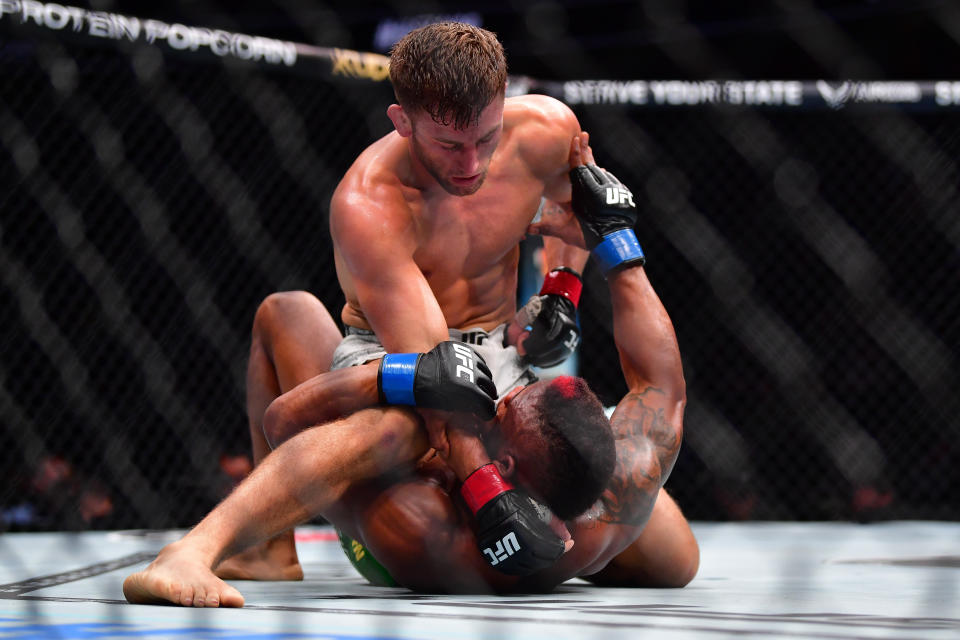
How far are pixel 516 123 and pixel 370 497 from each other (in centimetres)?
77

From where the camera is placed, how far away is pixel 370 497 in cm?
155

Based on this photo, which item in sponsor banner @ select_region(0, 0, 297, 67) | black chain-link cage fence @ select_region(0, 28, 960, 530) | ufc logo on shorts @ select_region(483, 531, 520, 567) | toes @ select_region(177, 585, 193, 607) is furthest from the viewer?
black chain-link cage fence @ select_region(0, 28, 960, 530)

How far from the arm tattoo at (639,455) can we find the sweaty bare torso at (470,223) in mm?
412

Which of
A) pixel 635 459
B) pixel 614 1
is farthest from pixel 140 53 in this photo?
pixel 614 1

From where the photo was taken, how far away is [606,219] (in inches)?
72.5

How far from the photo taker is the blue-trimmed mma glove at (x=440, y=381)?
4.88 ft

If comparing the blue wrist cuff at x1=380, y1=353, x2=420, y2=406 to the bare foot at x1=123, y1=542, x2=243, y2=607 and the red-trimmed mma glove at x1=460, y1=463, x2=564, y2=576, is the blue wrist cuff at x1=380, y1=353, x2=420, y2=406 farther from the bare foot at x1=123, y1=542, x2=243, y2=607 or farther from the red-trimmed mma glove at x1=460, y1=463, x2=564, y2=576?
the bare foot at x1=123, y1=542, x2=243, y2=607

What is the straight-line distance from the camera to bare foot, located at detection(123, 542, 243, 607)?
123 cm

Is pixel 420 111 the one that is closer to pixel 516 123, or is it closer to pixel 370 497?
pixel 516 123

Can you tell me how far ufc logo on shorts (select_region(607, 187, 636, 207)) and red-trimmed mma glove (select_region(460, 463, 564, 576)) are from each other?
23.8 inches

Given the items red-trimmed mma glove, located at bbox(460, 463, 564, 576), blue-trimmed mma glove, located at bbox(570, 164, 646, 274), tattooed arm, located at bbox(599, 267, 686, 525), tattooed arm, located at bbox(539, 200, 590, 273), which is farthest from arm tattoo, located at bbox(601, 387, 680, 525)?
tattooed arm, located at bbox(539, 200, 590, 273)

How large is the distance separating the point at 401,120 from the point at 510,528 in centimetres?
70

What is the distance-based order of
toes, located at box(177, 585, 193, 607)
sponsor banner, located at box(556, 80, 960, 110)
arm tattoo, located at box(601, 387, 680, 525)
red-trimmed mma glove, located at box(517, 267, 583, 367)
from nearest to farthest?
toes, located at box(177, 585, 193, 607), arm tattoo, located at box(601, 387, 680, 525), red-trimmed mma glove, located at box(517, 267, 583, 367), sponsor banner, located at box(556, 80, 960, 110)

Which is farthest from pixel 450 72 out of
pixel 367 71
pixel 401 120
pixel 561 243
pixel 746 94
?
pixel 746 94
